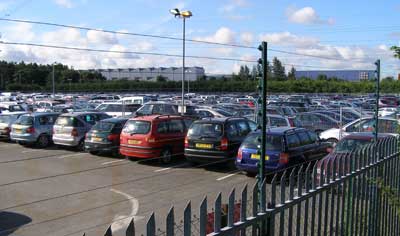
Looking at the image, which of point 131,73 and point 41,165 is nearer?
point 41,165

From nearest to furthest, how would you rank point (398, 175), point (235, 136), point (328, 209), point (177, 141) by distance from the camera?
point (328, 209) → point (398, 175) → point (235, 136) → point (177, 141)

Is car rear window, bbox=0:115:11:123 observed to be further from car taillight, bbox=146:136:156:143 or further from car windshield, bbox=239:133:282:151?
car windshield, bbox=239:133:282:151

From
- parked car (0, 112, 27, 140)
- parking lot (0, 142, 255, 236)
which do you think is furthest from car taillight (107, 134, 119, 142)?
parked car (0, 112, 27, 140)

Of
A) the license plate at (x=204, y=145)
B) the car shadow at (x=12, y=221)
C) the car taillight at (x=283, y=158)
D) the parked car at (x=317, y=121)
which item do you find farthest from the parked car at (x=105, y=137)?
the parked car at (x=317, y=121)

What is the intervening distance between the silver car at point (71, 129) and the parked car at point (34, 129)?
1.01 metres

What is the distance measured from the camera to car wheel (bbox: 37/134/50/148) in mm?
20078

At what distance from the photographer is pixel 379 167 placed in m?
5.36

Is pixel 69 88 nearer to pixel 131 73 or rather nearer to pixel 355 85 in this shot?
pixel 131 73

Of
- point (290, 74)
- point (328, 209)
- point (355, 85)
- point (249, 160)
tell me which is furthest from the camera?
point (290, 74)

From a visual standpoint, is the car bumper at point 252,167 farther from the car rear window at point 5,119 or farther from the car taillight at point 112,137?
the car rear window at point 5,119

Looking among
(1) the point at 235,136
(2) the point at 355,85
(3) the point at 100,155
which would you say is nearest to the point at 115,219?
(1) the point at 235,136

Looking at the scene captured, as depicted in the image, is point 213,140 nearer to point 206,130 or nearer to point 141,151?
point 206,130

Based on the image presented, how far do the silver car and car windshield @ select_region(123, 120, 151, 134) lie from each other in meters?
3.67

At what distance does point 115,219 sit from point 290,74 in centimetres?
8562
